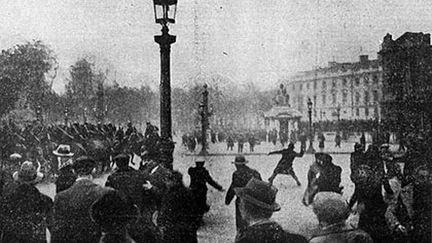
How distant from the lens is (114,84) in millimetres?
7031

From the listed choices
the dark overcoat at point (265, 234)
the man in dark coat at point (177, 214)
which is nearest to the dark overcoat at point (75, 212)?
the man in dark coat at point (177, 214)

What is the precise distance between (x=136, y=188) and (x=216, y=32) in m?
2.65

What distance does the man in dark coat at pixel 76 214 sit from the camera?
3639 millimetres

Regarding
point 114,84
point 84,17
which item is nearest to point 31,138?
point 114,84

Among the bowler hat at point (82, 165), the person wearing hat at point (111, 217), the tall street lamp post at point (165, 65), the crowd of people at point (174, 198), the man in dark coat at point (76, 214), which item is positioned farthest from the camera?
the tall street lamp post at point (165, 65)

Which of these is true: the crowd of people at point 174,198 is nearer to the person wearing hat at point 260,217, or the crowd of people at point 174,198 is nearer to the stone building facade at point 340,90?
the person wearing hat at point 260,217

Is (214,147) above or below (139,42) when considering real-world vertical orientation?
below

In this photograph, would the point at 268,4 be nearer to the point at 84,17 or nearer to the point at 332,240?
the point at 84,17

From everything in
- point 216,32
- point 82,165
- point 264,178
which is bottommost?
point 264,178

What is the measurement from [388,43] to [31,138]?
16.8ft

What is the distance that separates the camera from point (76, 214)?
367 cm

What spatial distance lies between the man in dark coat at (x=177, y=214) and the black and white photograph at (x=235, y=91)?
65cm

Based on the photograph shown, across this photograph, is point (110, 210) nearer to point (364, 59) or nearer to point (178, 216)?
point (178, 216)

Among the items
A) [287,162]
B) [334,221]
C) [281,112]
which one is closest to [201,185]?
[281,112]
